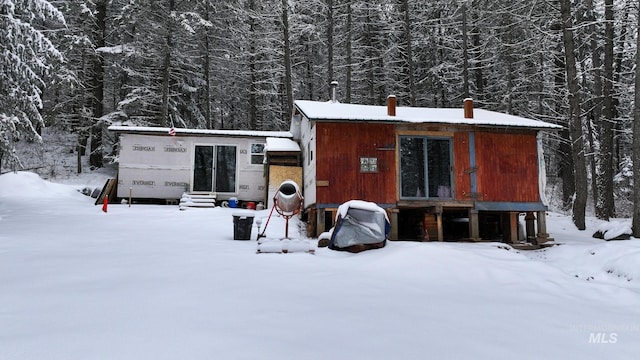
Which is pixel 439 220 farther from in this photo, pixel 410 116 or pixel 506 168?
pixel 410 116

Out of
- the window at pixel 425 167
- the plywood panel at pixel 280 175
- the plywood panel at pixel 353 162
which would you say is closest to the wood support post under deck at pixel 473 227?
the window at pixel 425 167

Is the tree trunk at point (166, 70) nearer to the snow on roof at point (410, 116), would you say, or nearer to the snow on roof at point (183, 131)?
the snow on roof at point (183, 131)

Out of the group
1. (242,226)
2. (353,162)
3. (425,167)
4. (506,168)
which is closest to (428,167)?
(425,167)

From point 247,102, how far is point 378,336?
24458 millimetres

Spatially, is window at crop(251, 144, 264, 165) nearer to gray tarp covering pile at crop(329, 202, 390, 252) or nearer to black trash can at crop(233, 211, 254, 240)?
black trash can at crop(233, 211, 254, 240)

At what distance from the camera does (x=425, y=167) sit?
11.5 meters

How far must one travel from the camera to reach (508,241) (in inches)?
466

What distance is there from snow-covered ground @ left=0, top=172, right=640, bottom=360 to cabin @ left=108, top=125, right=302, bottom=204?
20.7 ft

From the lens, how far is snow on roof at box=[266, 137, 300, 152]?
14.1 metres

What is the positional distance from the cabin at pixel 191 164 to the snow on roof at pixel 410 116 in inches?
120

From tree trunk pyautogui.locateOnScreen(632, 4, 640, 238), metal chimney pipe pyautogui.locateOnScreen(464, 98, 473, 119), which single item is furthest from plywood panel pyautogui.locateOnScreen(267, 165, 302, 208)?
tree trunk pyautogui.locateOnScreen(632, 4, 640, 238)

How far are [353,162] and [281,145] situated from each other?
395 cm

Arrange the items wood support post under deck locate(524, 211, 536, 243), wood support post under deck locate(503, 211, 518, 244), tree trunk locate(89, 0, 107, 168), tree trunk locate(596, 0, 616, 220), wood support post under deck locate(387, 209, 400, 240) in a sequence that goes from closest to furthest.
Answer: wood support post under deck locate(387, 209, 400, 240) → wood support post under deck locate(503, 211, 518, 244) → wood support post under deck locate(524, 211, 536, 243) → tree trunk locate(596, 0, 616, 220) → tree trunk locate(89, 0, 107, 168)

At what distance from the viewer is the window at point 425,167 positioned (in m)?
11.5
